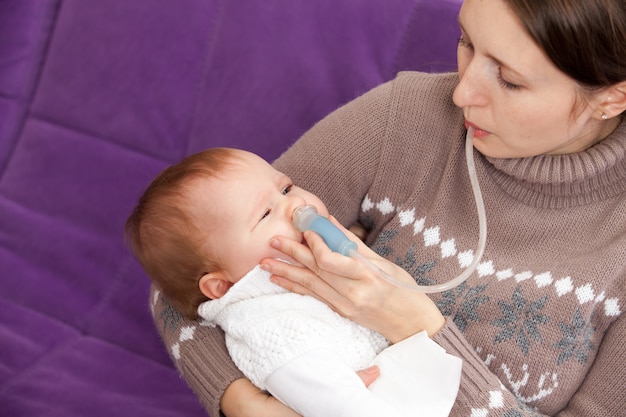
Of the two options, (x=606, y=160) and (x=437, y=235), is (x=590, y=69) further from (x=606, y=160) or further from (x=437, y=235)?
(x=437, y=235)

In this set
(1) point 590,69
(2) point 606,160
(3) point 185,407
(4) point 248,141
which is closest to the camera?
(1) point 590,69

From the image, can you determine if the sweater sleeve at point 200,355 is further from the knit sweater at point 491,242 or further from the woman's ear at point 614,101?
the woman's ear at point 614,101

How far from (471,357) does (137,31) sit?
1.32 metres

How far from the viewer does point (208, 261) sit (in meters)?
1.37

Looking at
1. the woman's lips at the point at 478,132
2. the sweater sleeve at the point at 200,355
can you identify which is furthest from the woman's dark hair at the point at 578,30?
the sweater sleeve at the point at 200,355

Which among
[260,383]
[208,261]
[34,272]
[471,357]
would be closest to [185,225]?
[208,261]

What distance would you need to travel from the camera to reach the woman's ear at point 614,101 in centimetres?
125

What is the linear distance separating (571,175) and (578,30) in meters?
0.33

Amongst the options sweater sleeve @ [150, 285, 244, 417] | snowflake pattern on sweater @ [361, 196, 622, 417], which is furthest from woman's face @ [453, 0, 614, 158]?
sweater sleeve @ [150, 285, 244, 417]

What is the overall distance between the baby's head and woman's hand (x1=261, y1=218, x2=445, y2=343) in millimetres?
57

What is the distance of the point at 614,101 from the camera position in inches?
50.4

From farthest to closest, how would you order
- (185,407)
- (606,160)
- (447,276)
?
1. (185,407)
2. (447,276)
3. (606,160)

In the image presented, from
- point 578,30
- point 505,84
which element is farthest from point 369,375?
point 578,30

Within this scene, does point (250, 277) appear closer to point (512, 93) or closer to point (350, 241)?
point (350, 241)
